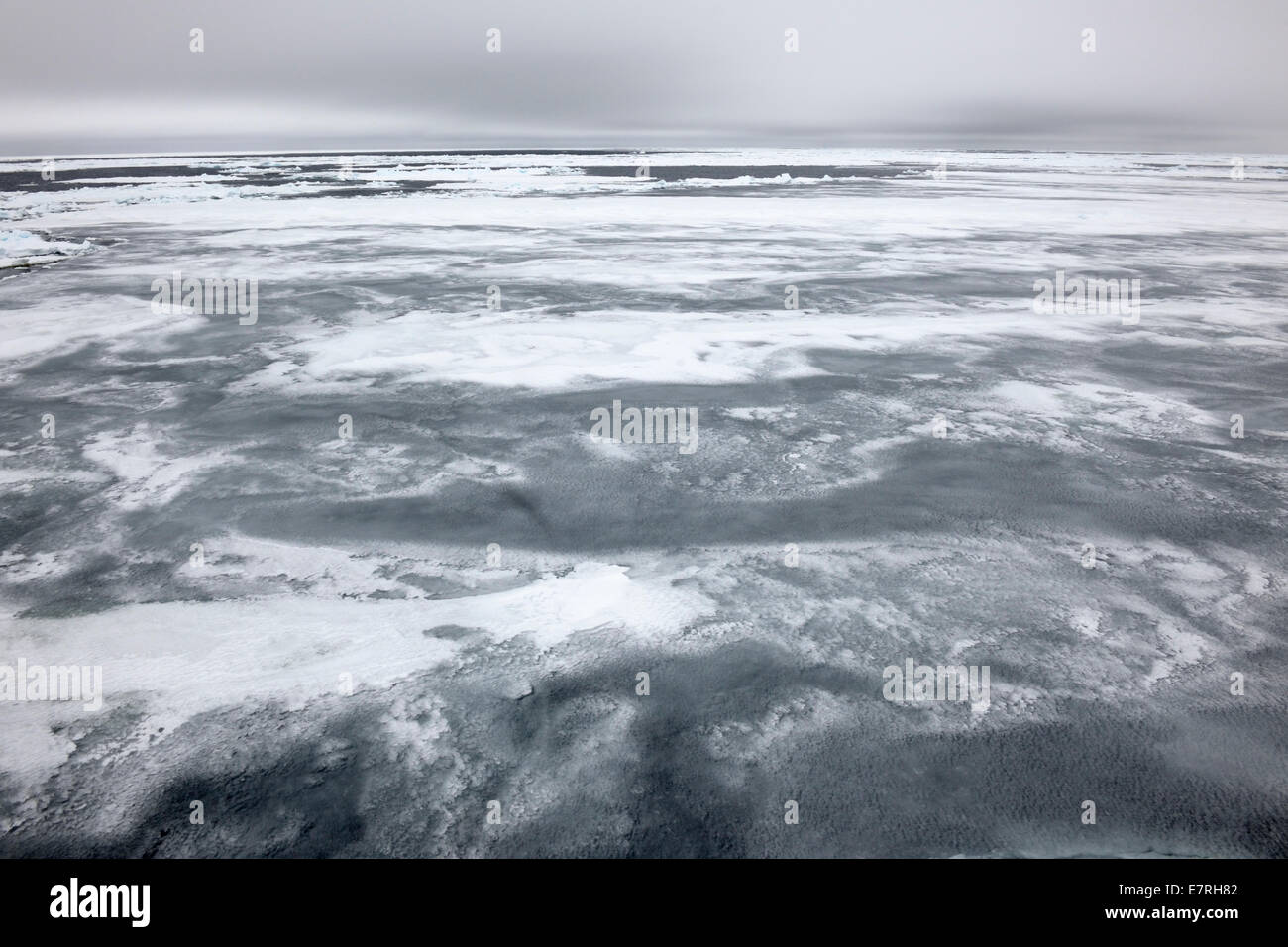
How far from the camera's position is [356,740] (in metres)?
2.81

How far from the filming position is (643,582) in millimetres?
3803

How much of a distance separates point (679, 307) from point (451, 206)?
17.3m

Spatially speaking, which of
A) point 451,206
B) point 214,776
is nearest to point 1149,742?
point 214,776

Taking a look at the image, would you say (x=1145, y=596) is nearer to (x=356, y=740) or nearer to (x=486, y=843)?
(x=486, y=843)

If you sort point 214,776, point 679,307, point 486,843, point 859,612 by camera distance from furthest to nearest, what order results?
1. point 679,307
2. point 859,612
3. point 214,776
4. point 486,843

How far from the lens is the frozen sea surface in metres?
2.55

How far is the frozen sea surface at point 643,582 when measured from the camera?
2.55 metres

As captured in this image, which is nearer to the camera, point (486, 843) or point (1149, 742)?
point (486, 843)
